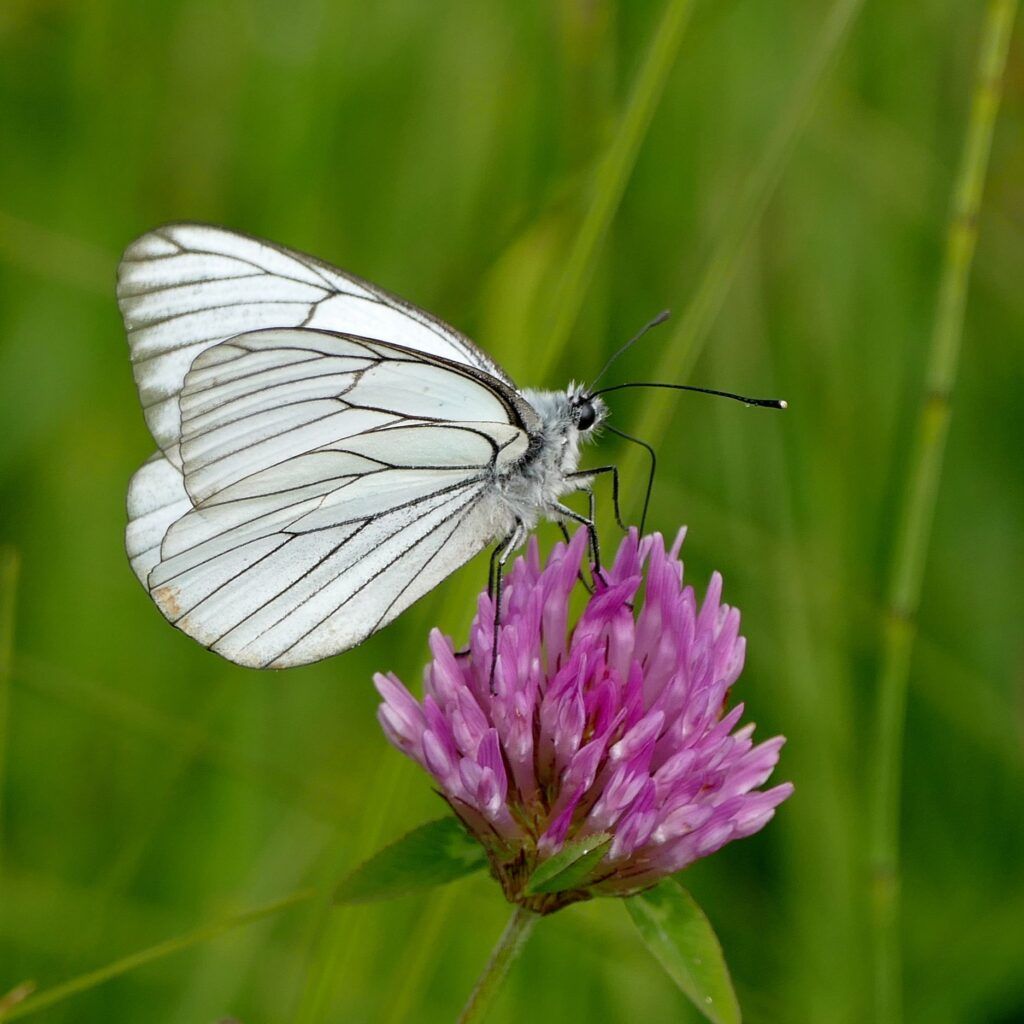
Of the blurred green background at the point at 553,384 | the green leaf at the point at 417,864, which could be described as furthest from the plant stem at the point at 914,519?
the green leaf at the point at 417,864

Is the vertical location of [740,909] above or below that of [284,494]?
below

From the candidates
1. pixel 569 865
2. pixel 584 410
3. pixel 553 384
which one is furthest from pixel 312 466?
pixel 569 865

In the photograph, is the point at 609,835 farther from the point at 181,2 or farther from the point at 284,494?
the point at 181,2

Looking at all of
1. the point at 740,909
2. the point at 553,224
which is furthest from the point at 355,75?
the point at 740,909

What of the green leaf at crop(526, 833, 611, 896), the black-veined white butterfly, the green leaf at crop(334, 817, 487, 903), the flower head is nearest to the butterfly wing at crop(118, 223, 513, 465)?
the black-veined white butterfly

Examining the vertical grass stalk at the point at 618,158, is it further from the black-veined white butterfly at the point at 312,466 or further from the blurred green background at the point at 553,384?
the black-veined white butterfly at the point at 312,466

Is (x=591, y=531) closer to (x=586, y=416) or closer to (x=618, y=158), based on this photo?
(x=586, y=416)

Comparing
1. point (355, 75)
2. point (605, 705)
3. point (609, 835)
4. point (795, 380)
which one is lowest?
point (609, 835)
